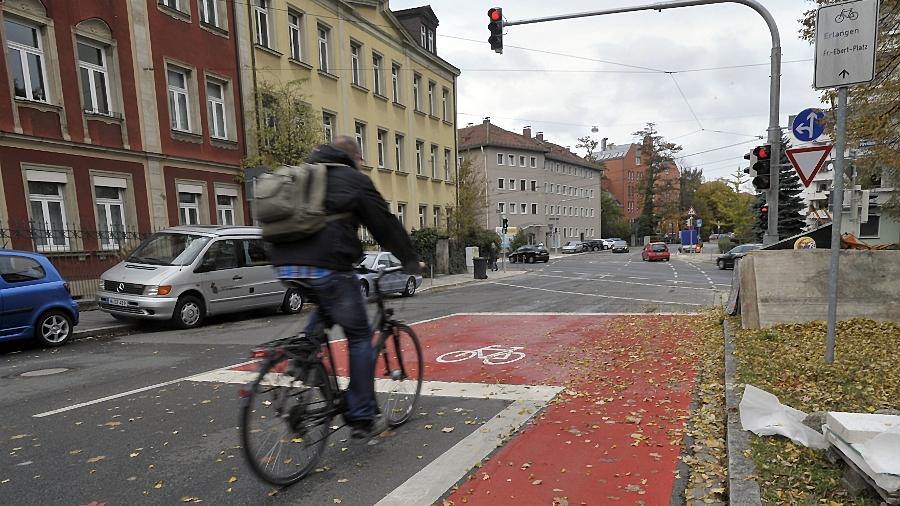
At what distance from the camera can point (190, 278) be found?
10.3m

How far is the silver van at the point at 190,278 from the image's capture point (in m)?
9.87

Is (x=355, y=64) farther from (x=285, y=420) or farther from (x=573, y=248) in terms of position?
(x=573, y=248)

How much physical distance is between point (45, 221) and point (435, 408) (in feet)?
45.0

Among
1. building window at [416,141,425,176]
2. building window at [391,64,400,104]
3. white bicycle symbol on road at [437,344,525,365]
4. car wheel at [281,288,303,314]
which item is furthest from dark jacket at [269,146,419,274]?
building window at [416,141,425,176]

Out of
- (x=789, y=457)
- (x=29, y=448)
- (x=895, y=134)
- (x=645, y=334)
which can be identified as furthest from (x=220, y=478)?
(x=895, y=134)

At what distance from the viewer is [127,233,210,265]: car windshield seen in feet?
34.3

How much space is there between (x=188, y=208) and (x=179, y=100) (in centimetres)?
350

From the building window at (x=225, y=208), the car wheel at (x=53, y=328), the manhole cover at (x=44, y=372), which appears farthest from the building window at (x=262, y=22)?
the manhole cover at (x=44, y=372)

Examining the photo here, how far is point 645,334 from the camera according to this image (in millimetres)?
8141

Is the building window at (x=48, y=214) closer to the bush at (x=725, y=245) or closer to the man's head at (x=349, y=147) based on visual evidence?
the man's head at (x=349, y=147)

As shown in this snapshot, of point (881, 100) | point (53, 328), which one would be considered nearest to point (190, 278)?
point (53, 328)

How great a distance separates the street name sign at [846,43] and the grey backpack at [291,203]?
4579 millimetres

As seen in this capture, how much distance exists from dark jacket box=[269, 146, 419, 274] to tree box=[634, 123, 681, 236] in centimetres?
8584

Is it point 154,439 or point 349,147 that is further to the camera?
point 154,439
